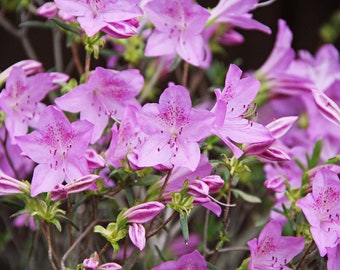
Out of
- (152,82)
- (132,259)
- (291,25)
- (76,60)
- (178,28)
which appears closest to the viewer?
(132,259)

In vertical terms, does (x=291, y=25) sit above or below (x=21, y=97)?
below

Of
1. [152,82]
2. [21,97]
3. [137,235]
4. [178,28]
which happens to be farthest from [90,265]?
[152,82]

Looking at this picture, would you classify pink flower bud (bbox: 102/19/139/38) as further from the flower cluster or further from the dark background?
the dark background

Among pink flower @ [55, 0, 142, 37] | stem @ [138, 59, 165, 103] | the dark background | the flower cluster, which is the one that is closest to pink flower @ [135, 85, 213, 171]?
the flower cluster

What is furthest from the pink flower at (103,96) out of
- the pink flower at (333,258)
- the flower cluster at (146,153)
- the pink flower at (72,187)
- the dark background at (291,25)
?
the dark background at (291,25)

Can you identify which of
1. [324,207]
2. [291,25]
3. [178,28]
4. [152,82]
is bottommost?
[291,25]

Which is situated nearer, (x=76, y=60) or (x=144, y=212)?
(x=144, y=212)

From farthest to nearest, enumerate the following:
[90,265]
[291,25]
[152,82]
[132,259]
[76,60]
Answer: [291,25], [152,82], [76,60], [132,259], [90,265]

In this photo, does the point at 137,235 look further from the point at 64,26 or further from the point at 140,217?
the point at 64,26
